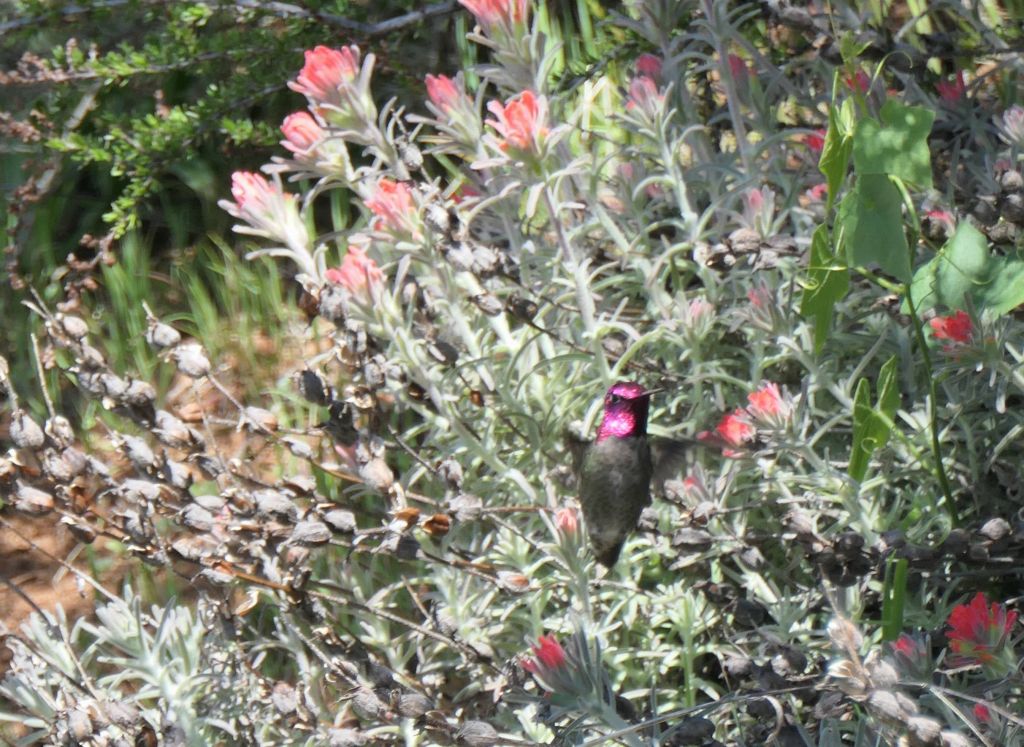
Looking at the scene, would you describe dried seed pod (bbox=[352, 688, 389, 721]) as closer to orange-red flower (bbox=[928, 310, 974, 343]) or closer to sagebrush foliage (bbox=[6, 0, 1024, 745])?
sagebrush foliage (bbox=[6, 0, 1024, 745])

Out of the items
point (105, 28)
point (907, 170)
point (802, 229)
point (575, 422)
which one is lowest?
point (575, 422)

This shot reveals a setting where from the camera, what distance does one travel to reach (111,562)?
136 inches

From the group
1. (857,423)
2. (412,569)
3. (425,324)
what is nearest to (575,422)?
(425,324)

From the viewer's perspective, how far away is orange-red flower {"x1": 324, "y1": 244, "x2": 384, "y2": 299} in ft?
8.75

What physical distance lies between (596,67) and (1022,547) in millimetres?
1909

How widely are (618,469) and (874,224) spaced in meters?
0.70

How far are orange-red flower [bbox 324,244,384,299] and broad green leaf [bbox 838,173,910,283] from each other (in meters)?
1.02

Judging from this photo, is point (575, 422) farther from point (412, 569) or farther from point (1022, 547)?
point (1022, 547)

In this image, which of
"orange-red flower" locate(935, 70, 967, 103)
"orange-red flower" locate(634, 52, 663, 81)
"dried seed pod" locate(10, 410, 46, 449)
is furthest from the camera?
"orange-red flower" locate(935, 70, 967, 103)

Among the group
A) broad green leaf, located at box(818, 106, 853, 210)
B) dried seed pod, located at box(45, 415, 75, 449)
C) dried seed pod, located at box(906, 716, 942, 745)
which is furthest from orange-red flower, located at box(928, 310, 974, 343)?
dried seed pod, located at box(45, 415, 75, 449)

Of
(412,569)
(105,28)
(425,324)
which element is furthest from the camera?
(105,28)

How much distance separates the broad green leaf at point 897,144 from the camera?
206 cm

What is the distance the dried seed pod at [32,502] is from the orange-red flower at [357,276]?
0.70 meters

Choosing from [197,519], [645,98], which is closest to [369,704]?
[197,519]
